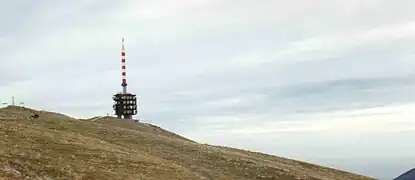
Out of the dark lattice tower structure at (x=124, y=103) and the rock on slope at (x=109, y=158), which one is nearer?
the rock on slope at (x=109, y=158)

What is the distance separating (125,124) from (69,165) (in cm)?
6503

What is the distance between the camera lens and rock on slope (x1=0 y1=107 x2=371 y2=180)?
51.0 meters

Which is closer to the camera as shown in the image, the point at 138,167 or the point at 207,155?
the point at 138,167

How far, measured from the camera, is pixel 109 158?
198 feet

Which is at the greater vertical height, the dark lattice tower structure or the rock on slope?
the dark lattice tower structure

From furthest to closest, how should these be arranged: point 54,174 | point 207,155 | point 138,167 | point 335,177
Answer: point 335,177, point 207,155, point 138,167, point 54,174

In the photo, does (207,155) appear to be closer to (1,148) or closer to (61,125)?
(61,125)

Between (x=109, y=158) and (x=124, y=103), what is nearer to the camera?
(x=109, y=158)

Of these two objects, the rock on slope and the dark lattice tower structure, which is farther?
the dark lattice tower structure

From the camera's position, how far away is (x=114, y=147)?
68.9 meters

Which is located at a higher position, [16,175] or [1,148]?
[1,148]

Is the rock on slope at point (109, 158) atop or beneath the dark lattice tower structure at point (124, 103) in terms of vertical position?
beneath

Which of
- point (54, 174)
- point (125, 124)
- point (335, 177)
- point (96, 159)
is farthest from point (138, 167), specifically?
point (125, 124)

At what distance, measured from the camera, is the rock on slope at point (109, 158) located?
167 ft
